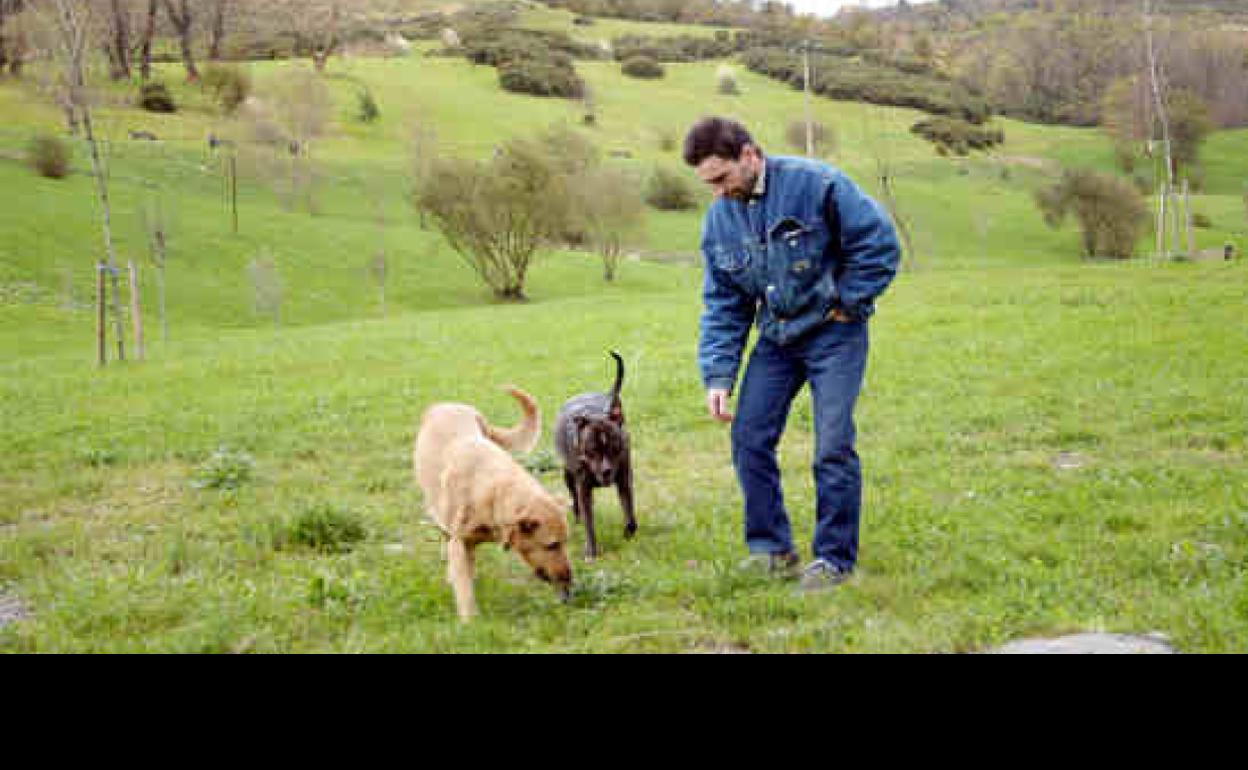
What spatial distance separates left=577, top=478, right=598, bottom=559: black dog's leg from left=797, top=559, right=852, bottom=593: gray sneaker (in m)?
1.92

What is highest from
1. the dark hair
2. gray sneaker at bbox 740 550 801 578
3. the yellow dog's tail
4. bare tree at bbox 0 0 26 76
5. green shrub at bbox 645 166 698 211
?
bare tree at bbox 0 0 26 76

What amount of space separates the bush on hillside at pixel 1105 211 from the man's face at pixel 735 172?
6164 centimetres

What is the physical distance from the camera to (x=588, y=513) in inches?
295

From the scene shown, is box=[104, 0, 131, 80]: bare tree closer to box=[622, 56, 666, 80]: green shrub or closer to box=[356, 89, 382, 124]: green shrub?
box=[356, 89, 382, 124]: green shrub

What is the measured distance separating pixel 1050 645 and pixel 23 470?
41.0 feet

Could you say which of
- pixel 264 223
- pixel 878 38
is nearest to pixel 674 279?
pixel 264 223

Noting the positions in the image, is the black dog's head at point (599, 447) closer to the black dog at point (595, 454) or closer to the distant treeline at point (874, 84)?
the black dog at point (595, 454)

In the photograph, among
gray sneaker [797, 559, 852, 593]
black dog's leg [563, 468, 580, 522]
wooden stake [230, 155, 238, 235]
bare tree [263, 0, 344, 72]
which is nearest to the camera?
gray sneaker [797, 559, 852, 593]

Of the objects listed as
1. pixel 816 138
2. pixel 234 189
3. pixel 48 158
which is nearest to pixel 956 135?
pixel 816 138

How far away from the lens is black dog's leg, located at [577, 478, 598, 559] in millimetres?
7430

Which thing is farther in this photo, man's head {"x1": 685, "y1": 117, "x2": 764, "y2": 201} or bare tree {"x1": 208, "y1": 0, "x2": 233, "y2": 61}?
bare tree {"x1": 208, "y1": 0, "x2": 233, "y2": 61}

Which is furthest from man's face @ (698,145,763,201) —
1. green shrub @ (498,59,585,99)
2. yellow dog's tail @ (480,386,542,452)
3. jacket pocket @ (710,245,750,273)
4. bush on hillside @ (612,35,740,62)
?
bush on hillside @ (612,35,740,62)

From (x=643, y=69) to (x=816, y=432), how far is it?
117m
